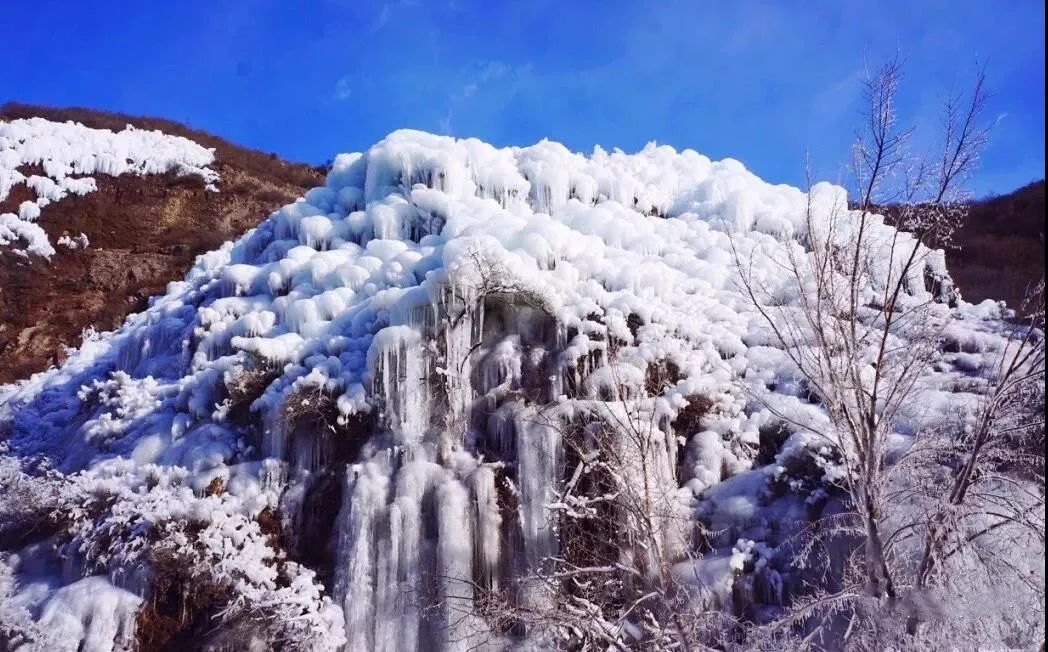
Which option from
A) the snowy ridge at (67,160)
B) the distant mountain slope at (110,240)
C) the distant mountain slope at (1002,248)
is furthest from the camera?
the snowy ridge at (67,160)

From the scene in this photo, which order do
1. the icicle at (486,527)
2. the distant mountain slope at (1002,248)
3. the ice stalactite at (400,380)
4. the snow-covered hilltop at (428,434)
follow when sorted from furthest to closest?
the distant mountain slope at (1002,248) → the ice stalactite at (400,380) → the icicle at (486,527) → the snow-covered hilltop at (428,434)

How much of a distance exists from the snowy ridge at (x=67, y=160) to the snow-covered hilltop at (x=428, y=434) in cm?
730

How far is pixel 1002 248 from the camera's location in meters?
16.2

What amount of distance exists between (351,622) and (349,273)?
473cm

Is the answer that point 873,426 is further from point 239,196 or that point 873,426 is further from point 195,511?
point 239,196

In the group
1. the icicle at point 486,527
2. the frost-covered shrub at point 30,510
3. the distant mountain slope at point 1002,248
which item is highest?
the distant mountain slope at point 1002,248

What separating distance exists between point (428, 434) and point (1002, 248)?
1521 cm

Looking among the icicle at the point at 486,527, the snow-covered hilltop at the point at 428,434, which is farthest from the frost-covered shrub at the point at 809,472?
the icicle at the point at 486,527

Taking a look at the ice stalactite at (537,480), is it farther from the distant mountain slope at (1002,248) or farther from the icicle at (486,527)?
the distant mountain slope at (1002,248)

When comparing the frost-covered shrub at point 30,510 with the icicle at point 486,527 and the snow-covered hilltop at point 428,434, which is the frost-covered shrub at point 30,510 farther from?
the icicle at point 486,527

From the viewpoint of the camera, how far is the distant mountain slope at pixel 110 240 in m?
14.5

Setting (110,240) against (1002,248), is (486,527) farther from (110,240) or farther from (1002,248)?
(1002,248)

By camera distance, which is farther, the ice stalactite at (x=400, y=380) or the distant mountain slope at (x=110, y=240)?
the distant mountain slope at (x=110, y=240)

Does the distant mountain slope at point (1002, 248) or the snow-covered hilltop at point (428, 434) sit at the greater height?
the distant mountain slope at point (1002, 248)
